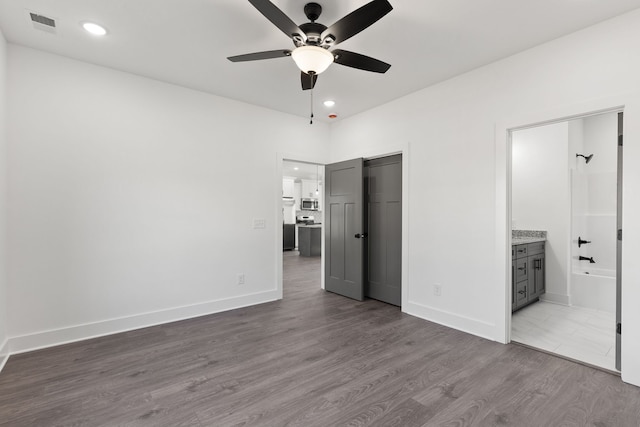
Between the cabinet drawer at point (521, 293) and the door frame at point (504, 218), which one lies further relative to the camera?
the cabinet drawer at point (521, 293)

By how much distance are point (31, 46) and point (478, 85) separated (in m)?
4.42

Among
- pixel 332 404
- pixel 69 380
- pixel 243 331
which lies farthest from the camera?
pixel 243 331

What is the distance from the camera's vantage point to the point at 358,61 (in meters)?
2.36

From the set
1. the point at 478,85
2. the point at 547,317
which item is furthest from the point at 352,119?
the point at 547,317

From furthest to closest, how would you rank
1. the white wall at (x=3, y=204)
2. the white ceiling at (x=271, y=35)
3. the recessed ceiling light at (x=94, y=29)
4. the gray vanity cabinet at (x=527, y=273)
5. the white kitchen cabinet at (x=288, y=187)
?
the white kitchen cabinet at (x=288, y=187) → the gray vanity cabinet at (x=527, y=273) → the white wall at (x=3, y=204) → the recessed ceiling light at (x=94, y=29) → the white ceiling at (x=271, y=35)

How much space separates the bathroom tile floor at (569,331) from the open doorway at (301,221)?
3505mm

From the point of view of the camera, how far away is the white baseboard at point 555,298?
4.21 m

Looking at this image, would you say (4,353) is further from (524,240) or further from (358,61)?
(524,240)

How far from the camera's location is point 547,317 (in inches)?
146

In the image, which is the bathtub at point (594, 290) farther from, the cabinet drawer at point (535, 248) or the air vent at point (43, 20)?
the air vent at point (43, 20)

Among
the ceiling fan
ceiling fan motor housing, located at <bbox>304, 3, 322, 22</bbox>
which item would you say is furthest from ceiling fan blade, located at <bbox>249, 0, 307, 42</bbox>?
ceiling fan motor housing, located at <bbox>304, 3, 322, 22</bbox>

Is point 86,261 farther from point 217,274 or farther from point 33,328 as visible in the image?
point 217,274

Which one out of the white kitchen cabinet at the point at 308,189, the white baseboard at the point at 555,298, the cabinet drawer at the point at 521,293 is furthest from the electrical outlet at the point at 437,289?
the white kitchen cabinet at the point at 308,189

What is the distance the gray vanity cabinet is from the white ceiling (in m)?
2.34
